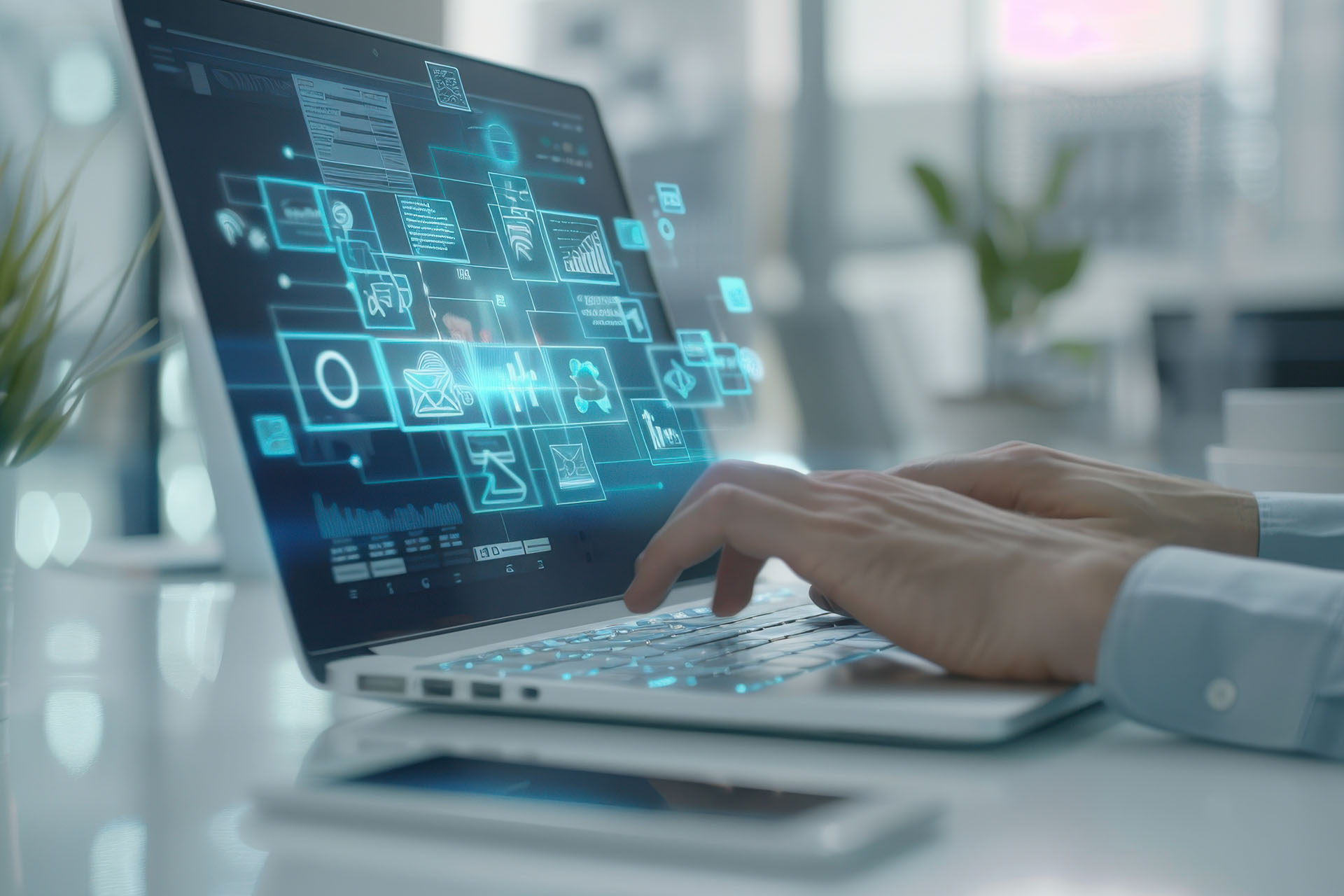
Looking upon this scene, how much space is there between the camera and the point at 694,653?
2.00 feet

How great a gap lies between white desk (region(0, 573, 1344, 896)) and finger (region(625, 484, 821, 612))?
0.12 m

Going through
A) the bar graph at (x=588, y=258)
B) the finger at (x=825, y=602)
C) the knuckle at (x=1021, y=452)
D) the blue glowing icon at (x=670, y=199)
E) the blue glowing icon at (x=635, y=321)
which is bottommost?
the finger at (x=825, y=602)

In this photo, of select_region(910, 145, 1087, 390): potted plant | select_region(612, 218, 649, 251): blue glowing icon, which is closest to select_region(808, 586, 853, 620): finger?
Result: select_region(612, 218, 649, 251): blue glowing icon

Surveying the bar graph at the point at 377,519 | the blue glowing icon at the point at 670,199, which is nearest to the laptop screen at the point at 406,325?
the bar graph at the point at 377,519

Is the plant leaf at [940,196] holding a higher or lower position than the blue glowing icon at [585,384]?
higher

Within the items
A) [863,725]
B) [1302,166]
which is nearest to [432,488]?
[863,725]

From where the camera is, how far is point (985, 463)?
0.77 m

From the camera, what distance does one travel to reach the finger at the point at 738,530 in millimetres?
598

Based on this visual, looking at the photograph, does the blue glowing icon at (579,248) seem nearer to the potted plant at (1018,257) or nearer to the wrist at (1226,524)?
the wrist at (1226,524)

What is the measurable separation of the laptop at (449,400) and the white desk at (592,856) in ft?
0.07

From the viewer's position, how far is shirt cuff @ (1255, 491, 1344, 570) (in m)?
0.77

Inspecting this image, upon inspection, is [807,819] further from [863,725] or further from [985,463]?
[985,463]

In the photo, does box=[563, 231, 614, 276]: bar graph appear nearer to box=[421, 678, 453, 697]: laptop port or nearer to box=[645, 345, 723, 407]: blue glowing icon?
box=[645, 345, 723, 407]: blue glowing icon

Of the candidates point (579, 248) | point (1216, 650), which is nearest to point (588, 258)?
point (579, 248)
